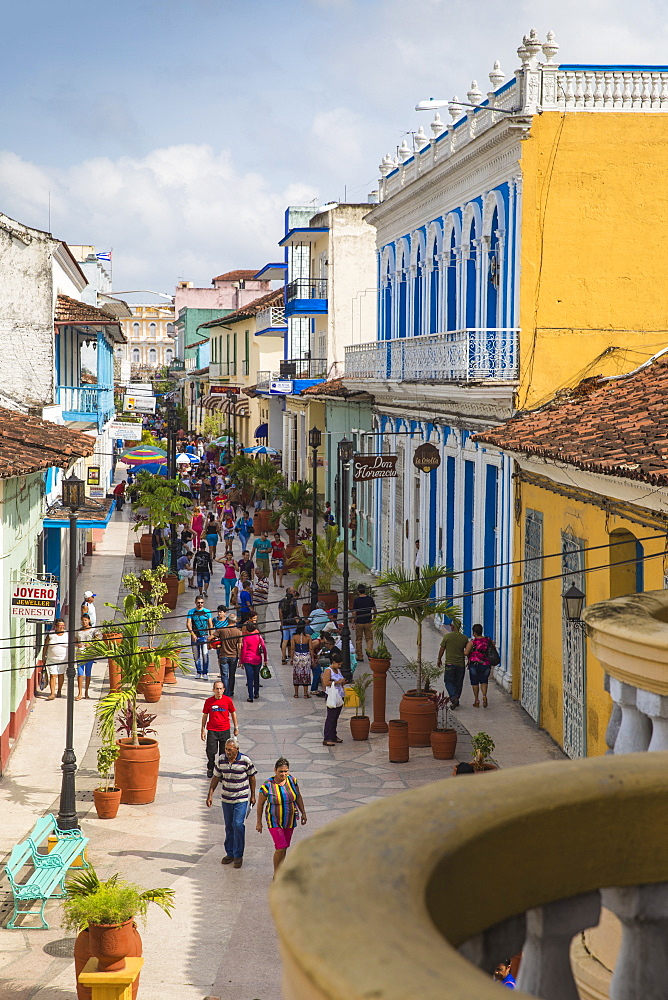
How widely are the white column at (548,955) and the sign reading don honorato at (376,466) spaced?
19527 mm

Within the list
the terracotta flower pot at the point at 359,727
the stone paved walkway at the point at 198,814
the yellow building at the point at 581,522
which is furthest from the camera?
the terracotta flower pot at the point at 359,727

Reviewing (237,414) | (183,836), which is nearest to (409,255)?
(183,836)

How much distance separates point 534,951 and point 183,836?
11.3 meters

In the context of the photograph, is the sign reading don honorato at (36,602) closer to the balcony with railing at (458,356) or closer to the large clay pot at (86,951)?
the large clay pot at (86,951)

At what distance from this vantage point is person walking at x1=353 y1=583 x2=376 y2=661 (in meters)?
21.6

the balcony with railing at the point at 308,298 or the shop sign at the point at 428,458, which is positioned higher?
the balcony with railing at the point at 308,298

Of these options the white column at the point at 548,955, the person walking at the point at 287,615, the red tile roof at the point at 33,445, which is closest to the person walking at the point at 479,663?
the person walking at the point at 287,615

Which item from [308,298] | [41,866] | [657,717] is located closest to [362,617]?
[41,866]

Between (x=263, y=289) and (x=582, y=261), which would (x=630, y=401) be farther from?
(x=263, y=289)

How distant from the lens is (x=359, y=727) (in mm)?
16656

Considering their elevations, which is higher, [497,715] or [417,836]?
[417,836]

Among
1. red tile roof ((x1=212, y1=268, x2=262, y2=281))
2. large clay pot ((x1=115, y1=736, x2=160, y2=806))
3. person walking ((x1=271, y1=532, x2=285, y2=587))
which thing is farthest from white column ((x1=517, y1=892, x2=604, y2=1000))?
red tile roof ((x1=212, y1=268, x2=262, y2=281))

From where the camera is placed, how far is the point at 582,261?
1794 centimetres

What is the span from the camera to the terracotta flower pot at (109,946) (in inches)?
354
